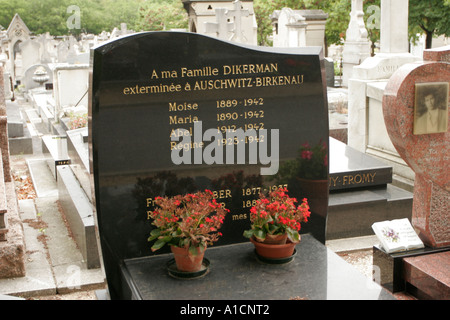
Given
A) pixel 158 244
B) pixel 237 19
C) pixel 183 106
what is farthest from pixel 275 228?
pixel 237 19

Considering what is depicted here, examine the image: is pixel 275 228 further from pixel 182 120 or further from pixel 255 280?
pixel 182 120

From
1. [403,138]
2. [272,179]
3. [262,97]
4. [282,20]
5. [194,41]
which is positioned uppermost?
[282,20]

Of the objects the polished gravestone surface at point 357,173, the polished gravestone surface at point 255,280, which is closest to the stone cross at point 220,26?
the polished gravestone surface at point 357,173

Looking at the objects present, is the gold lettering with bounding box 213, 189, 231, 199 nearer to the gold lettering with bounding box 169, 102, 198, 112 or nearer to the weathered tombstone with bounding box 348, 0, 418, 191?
the gold lettering with bounding box 169, 102, 198, 112

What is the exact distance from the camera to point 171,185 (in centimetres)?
441

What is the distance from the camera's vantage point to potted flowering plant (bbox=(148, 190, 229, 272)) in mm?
3873

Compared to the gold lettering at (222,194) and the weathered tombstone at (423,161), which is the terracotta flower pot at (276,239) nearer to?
the gold lettering at (222,194)

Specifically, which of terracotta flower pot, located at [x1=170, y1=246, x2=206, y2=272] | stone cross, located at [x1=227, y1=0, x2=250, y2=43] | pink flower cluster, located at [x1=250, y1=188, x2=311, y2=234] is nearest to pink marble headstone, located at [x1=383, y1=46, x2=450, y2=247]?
pink flower cluster, located at [x1=250, y1=188, x2=311, y2=234]

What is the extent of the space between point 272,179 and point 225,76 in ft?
3.10

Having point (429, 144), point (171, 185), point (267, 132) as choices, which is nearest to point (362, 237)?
point (429, 144)

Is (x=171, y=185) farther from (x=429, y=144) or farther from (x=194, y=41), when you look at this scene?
(x=429, y=144)

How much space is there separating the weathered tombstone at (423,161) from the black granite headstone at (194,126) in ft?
2.04

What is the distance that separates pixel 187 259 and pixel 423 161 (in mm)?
2249

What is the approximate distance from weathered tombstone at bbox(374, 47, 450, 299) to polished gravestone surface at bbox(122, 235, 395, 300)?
31.8 inches
